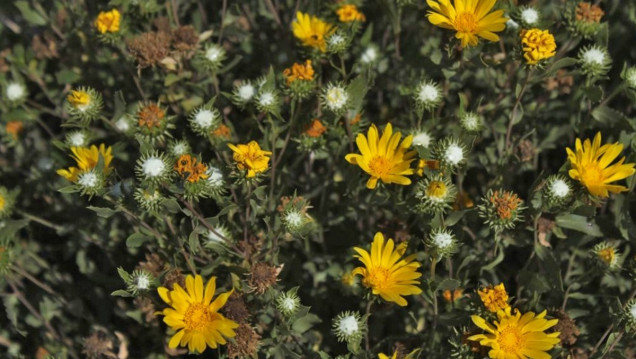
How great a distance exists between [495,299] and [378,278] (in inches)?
21.3

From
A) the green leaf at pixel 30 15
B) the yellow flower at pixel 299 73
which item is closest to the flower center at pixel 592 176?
the yellow flower at pixel 299 73

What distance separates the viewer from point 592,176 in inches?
120

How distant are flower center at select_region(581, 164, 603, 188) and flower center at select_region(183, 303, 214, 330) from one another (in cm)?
187

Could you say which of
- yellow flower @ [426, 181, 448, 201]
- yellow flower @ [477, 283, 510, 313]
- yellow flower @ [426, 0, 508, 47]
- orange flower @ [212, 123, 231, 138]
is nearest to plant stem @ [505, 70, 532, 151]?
yellow flower @ [426, 0, 508, 47]

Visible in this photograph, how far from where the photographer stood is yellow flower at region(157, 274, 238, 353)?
2.88 m

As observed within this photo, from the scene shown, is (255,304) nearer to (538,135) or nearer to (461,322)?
(461,322)

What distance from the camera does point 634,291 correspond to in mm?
3092

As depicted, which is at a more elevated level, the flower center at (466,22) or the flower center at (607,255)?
the flower center at (466,22)

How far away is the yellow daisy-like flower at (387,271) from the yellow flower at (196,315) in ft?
2.09

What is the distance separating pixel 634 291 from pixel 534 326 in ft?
1.94

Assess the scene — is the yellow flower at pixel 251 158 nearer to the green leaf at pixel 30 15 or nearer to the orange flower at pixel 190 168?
the orange flower at pixel 190 168

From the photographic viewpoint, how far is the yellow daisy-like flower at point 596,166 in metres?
3.01

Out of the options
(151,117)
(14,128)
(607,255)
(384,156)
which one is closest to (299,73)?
(384,156)

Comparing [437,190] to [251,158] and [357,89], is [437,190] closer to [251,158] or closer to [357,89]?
[357,89]
